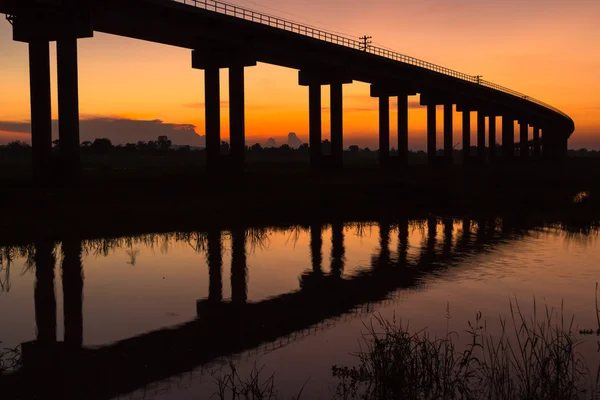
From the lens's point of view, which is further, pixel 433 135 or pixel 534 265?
pixel 433 135

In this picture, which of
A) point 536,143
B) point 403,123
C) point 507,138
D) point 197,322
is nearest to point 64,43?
point 197,322

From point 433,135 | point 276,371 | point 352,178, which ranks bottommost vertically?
point 276,371

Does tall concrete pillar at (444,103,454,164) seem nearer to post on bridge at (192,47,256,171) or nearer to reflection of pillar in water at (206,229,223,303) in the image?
post on bridge at (192,47,256,171)

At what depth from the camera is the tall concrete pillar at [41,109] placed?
34312 millimetres

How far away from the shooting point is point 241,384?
289 inches

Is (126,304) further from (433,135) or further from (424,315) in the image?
(433,135)

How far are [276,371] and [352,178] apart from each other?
142ft

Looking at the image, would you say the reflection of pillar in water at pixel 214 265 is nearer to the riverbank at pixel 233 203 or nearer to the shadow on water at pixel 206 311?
the shadow on water at pixel 206 311

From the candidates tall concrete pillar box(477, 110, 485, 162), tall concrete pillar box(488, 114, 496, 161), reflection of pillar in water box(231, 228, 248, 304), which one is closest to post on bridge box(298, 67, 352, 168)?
reflection of pillar in water box(231, 228, 248, 304)

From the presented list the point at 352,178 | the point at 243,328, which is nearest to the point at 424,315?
the point at 243,328

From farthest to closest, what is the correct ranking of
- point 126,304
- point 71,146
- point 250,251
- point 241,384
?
1. point 71,146
2. point 250,251
3. point 126,304
4. point 241,384

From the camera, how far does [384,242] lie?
21.2m

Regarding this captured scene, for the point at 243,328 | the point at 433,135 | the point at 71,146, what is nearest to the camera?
the point at 243,328

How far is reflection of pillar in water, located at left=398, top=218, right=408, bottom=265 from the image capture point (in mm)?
17922
